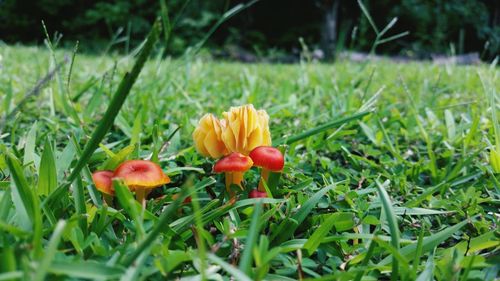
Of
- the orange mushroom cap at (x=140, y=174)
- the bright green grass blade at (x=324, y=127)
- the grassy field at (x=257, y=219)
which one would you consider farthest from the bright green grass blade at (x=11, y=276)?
the bright green grass blade at (x=324, y=127)

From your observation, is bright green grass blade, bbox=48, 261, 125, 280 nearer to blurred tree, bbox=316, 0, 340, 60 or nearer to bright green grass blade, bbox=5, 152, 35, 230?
bright green grass blade, bbox=5, 152, 35, 230

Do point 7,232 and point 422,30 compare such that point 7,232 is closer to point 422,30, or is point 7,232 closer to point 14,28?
point 422,30

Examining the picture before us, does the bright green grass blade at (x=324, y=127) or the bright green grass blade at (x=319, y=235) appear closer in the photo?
the bright green grass blade at (x=319, y=235)

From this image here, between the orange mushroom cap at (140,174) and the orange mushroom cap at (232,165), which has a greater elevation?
the orange mushroom cap at (140,174)

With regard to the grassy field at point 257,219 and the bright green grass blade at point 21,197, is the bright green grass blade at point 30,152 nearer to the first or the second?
the grassy field at point 257,219

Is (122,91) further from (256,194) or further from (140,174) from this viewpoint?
(256,194)

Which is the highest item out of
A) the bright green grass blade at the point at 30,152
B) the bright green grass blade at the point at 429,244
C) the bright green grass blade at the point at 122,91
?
the bright green grass blade at the point at 122,91

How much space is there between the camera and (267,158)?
868mm

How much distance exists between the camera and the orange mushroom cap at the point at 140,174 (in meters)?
0.77

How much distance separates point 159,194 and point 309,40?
12.6m

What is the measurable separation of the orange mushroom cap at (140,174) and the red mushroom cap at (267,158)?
18 cm

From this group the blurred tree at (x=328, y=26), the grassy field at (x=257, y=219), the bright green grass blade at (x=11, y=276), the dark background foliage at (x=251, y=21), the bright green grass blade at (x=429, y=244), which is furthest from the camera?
the dark background foliage at (x=251, y=21)

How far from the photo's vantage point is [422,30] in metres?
11.9

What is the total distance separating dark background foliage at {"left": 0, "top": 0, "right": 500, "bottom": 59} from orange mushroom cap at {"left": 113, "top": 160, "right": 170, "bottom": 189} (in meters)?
11.3
